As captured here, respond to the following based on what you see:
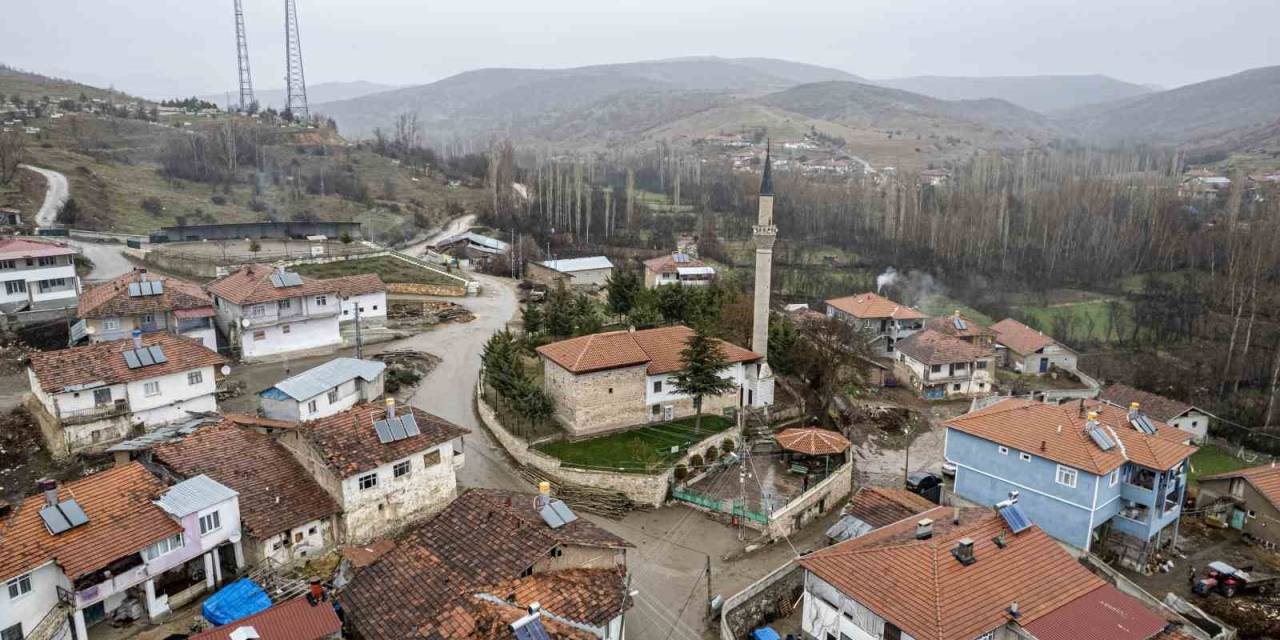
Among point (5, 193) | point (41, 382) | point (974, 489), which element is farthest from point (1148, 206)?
point (5, 193)

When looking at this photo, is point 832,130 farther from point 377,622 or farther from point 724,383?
point 377,622

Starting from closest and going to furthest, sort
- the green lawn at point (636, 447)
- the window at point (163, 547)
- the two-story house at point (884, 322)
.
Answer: the window at point (163, 547)
the green lawn at point (636, 447)
the two-story house at point (884, 322)

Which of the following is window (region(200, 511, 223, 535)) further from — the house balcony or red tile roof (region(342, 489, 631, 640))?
the house balcony

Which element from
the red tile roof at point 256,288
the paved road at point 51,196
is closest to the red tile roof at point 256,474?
the red tile roof at point 256,288

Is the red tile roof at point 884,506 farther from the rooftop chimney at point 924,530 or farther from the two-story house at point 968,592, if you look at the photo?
the two-story house at point 968,592

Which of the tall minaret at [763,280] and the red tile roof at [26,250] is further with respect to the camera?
the red tile roof at [26,250]
